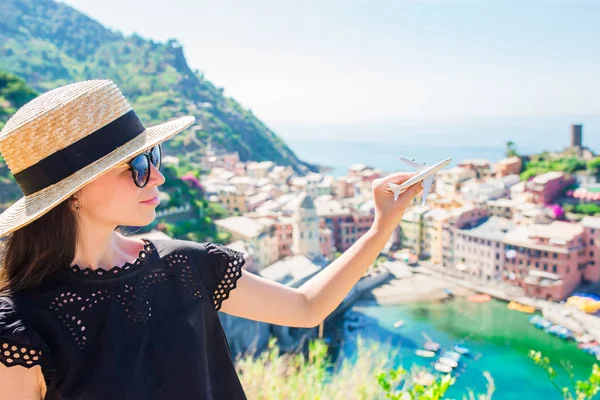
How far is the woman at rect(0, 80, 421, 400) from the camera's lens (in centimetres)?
81

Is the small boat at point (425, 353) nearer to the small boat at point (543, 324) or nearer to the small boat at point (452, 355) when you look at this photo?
the small boat at point (452, 355)

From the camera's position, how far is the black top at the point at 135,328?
0.80 meters

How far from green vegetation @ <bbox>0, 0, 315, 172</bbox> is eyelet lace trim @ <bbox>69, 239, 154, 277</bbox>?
3178cm

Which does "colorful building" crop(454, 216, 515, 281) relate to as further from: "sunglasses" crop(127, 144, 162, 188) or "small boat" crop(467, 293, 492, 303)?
"sunglasses" crop(127, 144, 162, 188)

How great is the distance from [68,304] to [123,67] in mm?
49737

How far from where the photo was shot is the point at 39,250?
865 mm

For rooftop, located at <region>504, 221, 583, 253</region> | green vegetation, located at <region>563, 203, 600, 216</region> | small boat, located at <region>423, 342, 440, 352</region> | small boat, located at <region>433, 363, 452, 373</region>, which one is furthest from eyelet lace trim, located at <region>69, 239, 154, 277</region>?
green vegetation, located at <region>563, 203, 600, 216</region>

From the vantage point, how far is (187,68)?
50.0 m

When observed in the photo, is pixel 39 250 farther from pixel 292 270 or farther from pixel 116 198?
pixel 292 270

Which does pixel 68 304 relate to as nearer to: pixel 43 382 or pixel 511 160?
pixel 43 382

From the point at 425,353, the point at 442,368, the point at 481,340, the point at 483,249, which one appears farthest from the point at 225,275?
the point at 483,249

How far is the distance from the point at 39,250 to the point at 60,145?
0.17m

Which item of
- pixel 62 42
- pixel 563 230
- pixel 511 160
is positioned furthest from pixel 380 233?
pixel 62 42

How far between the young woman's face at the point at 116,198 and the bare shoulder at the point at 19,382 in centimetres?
27
